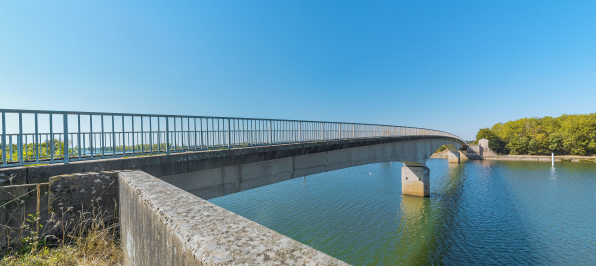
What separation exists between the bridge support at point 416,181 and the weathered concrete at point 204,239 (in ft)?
83.4

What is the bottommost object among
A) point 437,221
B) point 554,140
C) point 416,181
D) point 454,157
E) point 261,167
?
point 437,221

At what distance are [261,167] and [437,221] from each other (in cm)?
1456

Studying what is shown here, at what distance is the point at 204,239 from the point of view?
1.12 m

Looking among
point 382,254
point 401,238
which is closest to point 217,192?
point 382,254

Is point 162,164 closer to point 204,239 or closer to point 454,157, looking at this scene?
point 204,239


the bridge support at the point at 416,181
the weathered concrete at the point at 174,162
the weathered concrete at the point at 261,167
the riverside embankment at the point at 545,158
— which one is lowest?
the riverside embankment at the point at 545,158

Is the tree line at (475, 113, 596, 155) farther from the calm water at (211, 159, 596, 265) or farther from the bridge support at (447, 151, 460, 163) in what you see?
the calm water at (211, 159, 596, 265)

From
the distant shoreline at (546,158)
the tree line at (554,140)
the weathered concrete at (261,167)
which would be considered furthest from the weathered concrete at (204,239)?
the tree line at (554,140)

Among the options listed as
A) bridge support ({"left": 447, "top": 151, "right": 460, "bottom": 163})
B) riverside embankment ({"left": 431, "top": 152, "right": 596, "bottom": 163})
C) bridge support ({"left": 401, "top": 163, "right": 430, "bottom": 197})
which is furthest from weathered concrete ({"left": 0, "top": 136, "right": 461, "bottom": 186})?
riverside embankment ({"left": 431, "top": 152, "right": 596, "bottom": 163})

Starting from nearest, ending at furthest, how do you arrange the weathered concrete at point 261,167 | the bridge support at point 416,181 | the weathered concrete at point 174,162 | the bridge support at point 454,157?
the weathered concrete at point 174,162
the weathered concrete at point 261,167
the bridge support at point 416,181
the bridge support at point 454,157

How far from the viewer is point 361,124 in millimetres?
17000

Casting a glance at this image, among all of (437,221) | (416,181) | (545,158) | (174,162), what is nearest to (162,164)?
(174,162)

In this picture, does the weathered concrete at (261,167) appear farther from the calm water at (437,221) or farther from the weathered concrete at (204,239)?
the weathered concrete at (204,239)

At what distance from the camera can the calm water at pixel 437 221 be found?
12.1 m
